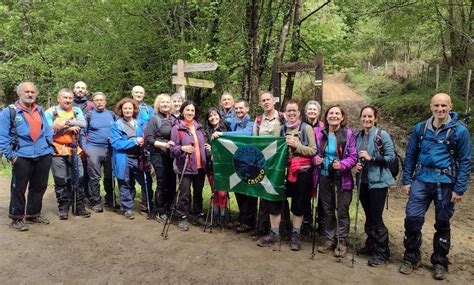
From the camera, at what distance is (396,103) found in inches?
797

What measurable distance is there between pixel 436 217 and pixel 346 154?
4.30 feet

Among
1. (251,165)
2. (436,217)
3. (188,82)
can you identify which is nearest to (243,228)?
(251,165)

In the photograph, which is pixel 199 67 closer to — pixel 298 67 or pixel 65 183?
pixel 298 67

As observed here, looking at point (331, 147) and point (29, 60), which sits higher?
point (29, 60)

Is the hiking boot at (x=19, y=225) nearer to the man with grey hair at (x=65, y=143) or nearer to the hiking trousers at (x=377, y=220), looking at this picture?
the man with grey hair at (x=65, y=143)

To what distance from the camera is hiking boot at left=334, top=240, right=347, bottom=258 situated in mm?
5125

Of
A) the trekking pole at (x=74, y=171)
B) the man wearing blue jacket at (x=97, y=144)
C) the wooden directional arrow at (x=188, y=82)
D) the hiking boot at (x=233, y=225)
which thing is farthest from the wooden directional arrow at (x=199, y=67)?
the hiking boot at (x=233, y=225)

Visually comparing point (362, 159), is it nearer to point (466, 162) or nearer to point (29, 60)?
point (466, 162)

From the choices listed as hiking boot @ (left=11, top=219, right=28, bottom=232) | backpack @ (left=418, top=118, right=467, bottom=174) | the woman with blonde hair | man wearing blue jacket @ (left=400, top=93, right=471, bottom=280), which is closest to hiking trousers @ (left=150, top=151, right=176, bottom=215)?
the woman with blonde hair

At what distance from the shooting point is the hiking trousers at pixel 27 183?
18.8 feet

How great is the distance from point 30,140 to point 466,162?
5.92 meters

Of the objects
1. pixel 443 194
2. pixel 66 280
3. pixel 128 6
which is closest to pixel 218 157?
pixel 66 280

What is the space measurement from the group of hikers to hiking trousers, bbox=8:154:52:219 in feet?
0.05

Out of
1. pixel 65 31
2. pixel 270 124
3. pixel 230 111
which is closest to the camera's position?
pixel 270 124
